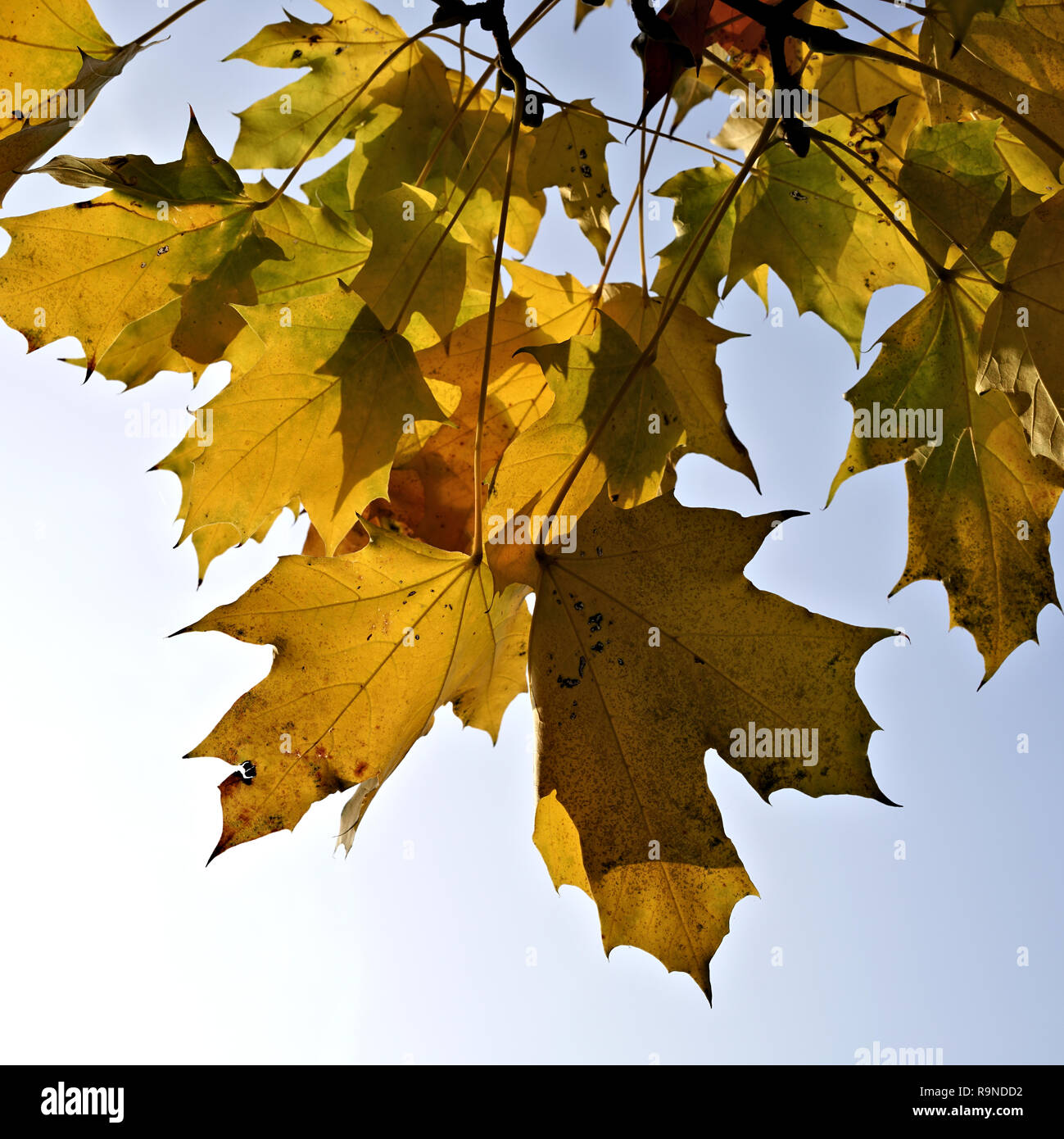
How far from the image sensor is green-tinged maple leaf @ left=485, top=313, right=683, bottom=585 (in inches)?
21.5

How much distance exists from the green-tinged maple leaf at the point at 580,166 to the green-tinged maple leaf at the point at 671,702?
331 mm

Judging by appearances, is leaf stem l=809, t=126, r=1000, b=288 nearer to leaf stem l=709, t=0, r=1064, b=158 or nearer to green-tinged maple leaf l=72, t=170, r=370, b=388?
leaf stem l=709, t=0, r=1064, b=158

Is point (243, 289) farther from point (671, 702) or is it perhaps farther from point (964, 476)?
point (964, 476)

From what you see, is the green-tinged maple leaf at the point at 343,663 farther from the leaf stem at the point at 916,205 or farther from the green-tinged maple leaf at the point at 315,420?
the leaf stem at the point at 916,205

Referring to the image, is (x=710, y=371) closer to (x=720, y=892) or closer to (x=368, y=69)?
(x=720, y=892)

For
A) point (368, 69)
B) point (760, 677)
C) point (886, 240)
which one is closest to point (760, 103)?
point (886, 240)

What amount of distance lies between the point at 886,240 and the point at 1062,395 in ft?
0.94

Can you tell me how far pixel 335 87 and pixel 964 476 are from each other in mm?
668

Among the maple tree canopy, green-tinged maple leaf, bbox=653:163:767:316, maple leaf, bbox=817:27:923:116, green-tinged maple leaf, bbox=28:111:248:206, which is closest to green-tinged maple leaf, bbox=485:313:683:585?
the maple tree canopy

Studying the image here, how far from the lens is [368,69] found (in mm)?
→ 798

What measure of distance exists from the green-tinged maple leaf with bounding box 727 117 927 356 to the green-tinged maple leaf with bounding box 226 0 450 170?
12.1 inches

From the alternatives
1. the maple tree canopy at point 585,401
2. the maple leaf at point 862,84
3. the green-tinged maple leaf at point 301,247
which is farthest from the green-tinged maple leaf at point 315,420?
the maple leaf at point 862,84

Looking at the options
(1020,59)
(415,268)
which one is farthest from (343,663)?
(1020,59)

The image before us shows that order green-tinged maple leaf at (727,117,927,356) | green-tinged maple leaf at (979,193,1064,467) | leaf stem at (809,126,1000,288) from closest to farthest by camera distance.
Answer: green-tinged maple leaf at (979,193,1064,467) < leaf stem at (809,126,1000,288) < green-tinged maple leaf at (727,117,927,356)
